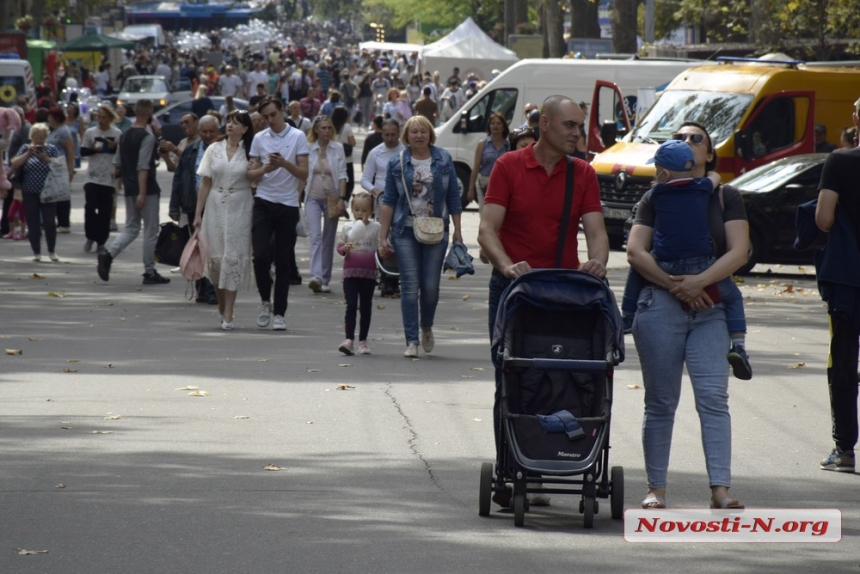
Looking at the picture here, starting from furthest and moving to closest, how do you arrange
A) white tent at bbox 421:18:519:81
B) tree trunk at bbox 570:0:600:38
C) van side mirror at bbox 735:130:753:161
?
white tent at bbox 421:18:519:81 < tree trunk at bbox 570:0:600:38 < van side mirror at bbox 735:130:753:161

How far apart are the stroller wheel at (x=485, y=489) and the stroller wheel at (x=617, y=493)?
0.53m

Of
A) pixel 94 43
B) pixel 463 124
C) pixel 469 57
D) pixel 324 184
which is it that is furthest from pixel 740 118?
pixel 94 43

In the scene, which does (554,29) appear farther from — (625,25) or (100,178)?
(100,178)

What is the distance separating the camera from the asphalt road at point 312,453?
616 centimetres

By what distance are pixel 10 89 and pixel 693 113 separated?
19.9 m

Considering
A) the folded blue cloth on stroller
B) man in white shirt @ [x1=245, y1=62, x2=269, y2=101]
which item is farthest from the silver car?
the folded blue cloth on stroller

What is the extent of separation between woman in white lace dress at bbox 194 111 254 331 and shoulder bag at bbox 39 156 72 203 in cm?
623

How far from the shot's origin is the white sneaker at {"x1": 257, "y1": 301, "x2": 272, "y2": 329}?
1350cm

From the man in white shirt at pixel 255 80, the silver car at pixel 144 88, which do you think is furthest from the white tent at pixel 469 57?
the silver car at pixel 144 88

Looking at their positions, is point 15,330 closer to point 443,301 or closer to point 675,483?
point 443,301

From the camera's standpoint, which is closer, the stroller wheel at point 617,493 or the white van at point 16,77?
the stroller wheel at point 617,493

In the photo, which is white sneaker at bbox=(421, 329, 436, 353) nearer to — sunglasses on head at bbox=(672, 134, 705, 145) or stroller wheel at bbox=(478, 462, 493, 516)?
stroller wheel at bbox=(478, 462, 493, 516)

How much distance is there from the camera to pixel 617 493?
265 inches

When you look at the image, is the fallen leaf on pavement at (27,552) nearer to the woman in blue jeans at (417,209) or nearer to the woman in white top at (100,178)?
the woman in blue jeans at (417,209)
